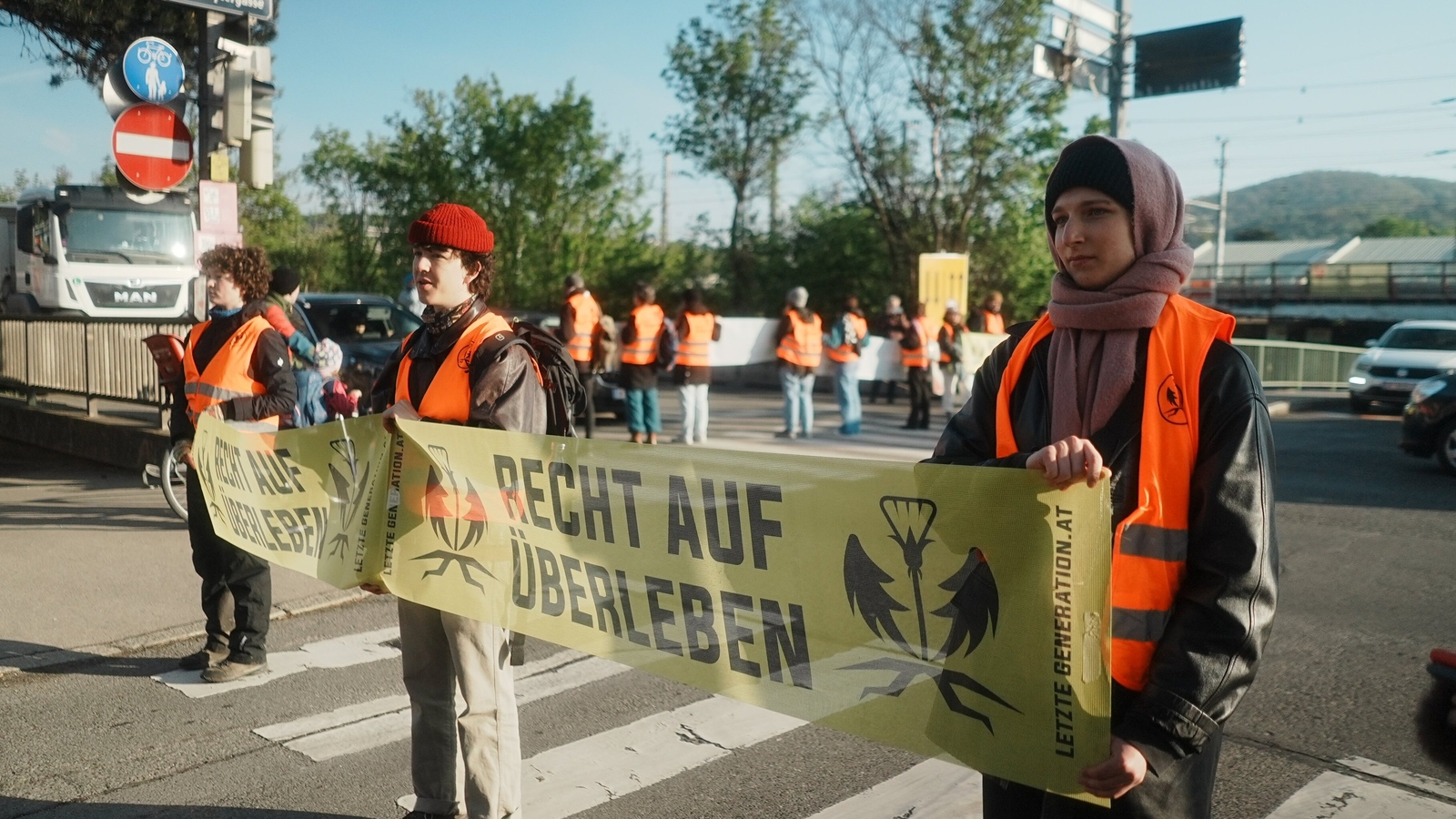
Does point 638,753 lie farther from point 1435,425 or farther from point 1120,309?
point 1435,425

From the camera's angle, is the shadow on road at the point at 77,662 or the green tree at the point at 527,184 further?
the green tree at the point at 527,184

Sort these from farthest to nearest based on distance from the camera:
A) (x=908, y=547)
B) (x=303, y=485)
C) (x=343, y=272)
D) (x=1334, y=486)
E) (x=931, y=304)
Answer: (x=343, y=272), (x=931, y=304), (x=1334, y=486), (x=303, y=485), (x=908, y=547)

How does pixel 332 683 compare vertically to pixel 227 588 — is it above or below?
below

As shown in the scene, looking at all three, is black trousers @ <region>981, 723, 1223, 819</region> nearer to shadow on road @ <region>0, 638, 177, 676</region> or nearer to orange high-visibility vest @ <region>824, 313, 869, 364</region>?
shadow on road @ <region>0, 638, 177, 676</region>

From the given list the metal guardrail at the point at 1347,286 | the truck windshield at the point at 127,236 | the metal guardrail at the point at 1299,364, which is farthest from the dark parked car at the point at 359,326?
the metal guardrail at the point at 1347,286

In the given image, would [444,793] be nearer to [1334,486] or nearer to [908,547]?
[908,547]

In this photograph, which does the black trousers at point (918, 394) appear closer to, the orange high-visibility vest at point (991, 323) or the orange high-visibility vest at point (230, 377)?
the orange high-visibility vest at point (991, 323)

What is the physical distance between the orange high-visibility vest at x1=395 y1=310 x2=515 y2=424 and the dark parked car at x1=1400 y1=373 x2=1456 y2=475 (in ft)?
38.9

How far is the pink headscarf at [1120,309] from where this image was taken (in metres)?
2.02

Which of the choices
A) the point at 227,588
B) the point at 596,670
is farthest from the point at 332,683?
the point at 596,670

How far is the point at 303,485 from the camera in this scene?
4262mm

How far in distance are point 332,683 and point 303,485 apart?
149cm

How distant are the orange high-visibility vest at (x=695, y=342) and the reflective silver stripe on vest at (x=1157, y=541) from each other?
37.9 ft

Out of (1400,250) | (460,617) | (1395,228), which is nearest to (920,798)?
(460,617)
